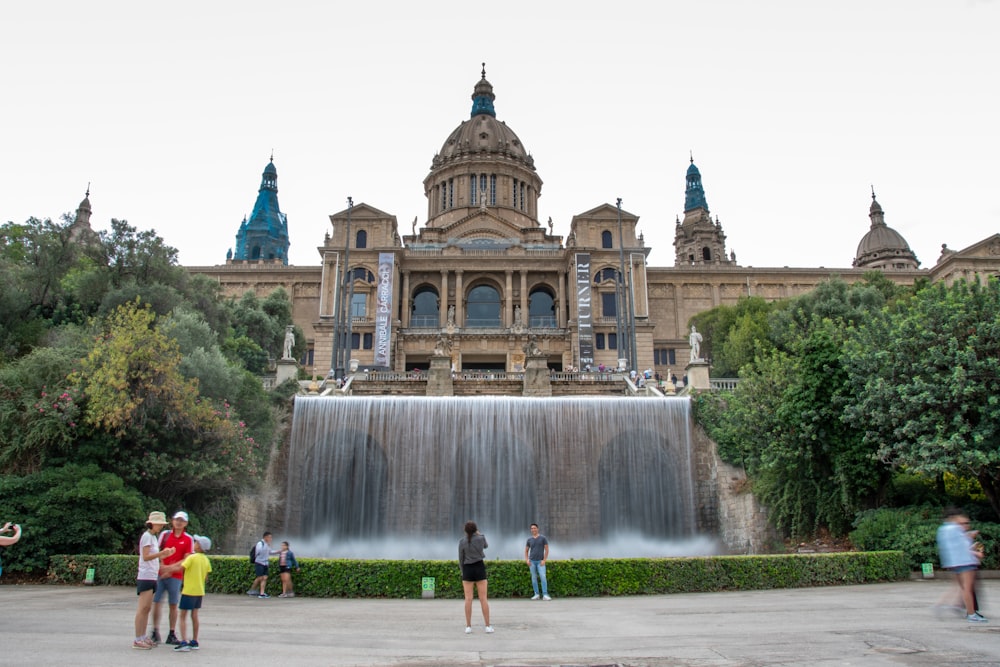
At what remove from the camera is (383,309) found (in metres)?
49.6

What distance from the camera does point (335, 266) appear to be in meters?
55.7

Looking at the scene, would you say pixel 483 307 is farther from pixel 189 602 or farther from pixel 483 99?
pixel 189 602

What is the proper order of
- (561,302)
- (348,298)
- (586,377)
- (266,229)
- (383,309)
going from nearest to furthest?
(586,377) < (348,298) < (383,309) < (561,302) < (266,229)

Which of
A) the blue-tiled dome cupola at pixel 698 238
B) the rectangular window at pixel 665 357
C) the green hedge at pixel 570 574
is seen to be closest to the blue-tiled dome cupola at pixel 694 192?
the blue-tiled dome cupola at pixel 698 238

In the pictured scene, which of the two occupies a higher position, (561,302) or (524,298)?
(524,298)

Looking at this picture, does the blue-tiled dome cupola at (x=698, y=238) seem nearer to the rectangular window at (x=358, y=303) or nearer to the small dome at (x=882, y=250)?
the small dome at (x=882, y=250)

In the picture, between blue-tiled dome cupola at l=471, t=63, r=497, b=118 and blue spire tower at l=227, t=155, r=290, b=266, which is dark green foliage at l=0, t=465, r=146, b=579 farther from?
blue spire tower at l=227, t=155, r=290, b=266

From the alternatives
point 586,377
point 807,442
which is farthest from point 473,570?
point 586,377

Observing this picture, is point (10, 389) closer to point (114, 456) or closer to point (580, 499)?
point (114, 456)

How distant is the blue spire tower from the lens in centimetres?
10881

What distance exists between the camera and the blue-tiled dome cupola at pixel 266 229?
10875cm

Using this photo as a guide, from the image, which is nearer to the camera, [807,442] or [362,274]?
[807,442]

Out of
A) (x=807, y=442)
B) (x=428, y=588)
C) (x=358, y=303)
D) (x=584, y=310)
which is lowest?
(x=428, y=588)

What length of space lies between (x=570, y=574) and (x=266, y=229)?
104 metres
